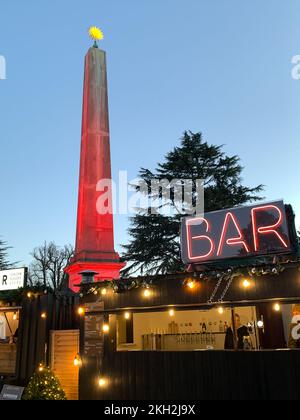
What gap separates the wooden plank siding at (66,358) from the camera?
1025cm

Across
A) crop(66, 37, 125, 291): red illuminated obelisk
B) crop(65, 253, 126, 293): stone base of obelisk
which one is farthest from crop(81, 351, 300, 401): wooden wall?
crop(66, 37, 125, 291): red illuminated obelisk

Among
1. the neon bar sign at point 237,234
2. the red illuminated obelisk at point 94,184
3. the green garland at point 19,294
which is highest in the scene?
the red illuminated obelisk at point 94,184

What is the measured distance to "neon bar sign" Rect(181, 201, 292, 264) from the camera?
27.5 feet

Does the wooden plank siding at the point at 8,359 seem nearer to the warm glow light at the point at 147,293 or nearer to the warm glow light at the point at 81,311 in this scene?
the warm glow light at the point at 81,311

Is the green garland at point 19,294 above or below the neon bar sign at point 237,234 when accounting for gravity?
below

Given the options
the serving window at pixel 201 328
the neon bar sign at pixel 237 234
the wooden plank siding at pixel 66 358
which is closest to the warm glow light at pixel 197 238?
the neon bar sign at pixel 237 234

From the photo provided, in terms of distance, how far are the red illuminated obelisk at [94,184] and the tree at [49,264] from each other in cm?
2657

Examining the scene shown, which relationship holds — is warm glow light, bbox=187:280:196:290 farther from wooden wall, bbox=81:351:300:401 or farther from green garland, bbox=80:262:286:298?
wooden wall, bbox=81:351:300:401

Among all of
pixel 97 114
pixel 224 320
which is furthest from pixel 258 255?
pixel 97 114

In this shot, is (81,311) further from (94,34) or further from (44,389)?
(94,34)

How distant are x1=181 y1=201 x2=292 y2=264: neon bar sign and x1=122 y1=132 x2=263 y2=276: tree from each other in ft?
48.2

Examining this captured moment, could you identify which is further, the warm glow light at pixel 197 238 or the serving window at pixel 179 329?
the serving window at pixel 179 329

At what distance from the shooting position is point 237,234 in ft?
29.0

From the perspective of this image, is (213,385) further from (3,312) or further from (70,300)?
(3,312)
